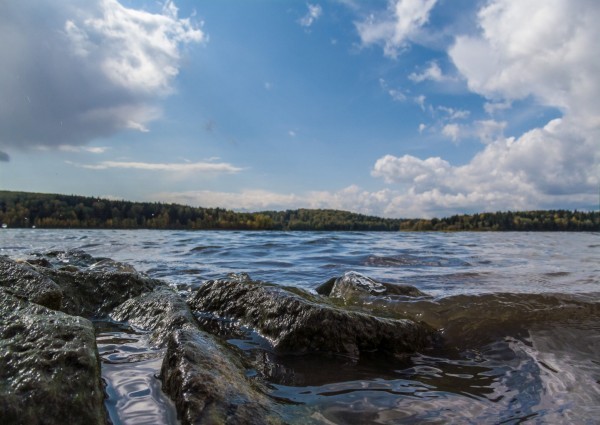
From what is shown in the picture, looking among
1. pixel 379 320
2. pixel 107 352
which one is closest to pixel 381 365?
pixel 379 320

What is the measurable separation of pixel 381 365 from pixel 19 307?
3536 millimetres

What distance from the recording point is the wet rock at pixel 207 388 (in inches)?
103

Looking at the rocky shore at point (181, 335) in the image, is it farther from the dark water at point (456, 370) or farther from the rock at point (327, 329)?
the dark water at point (456, 370)

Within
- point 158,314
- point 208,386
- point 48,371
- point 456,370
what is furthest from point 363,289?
point 48,371

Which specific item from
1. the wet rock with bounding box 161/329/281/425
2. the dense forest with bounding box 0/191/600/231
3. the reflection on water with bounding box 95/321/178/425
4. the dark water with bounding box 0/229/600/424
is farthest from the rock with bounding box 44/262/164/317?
the dense forest with bounding box 0/191/600/231

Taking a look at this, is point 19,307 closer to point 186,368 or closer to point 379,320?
point 186,368

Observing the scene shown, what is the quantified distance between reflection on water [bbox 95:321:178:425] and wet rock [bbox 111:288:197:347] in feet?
0.76

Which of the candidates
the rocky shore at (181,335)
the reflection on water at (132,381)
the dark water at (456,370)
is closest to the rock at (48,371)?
the rocky shore at (181,335)

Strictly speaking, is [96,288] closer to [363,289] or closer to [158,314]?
[158,314]

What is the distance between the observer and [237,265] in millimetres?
13070

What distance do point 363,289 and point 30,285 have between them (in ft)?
17.4

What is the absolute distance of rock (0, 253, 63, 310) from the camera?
4.21m

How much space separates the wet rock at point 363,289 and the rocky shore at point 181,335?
1.0 inches

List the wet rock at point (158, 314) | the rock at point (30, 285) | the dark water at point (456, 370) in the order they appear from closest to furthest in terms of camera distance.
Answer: the dark water at point (456, 370)
the rock at point (30, 285)
the wet rock at point (158, 314)
